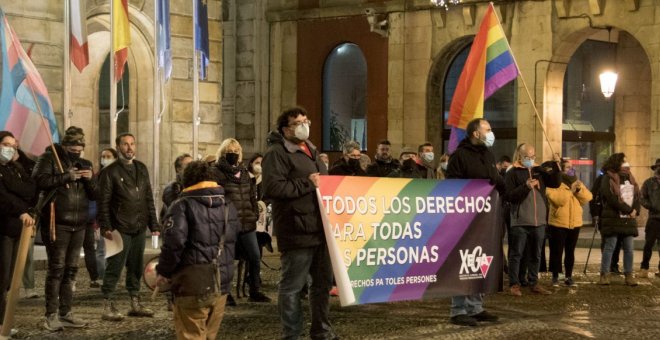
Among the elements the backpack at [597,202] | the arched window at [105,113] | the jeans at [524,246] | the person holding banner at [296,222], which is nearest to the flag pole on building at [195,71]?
the backpack at [597,202]

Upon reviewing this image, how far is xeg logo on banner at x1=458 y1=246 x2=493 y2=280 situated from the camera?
12117 millimetres

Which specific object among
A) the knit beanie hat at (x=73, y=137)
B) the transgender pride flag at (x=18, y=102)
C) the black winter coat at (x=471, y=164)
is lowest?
the black winter coat at (x=471, y=164)

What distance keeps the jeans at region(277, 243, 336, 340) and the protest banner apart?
0.53 ft

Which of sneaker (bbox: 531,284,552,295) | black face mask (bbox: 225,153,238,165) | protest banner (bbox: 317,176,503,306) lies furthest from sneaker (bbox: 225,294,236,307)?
sneaker (bbox: 531,284,552,295)

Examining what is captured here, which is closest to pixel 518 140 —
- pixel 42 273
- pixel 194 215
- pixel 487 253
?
pixel 42 273

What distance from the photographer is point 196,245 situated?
30.1 ft

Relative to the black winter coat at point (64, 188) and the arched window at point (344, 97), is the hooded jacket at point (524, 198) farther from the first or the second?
the arched window at point (344, 97)

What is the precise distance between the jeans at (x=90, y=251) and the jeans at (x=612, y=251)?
646 cm

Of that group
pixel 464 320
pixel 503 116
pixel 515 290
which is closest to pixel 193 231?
pixel 464 320

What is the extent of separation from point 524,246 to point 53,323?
6.30 metres

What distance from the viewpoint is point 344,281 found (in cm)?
1085

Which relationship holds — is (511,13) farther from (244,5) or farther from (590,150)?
(244,5)

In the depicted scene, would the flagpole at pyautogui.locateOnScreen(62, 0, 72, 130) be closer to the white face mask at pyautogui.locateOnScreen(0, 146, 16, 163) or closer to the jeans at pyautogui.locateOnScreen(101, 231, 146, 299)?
the jeans at pyautogui.locateOnScreen(101, 231, 146, 299)

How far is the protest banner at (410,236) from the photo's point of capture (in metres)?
11.0
